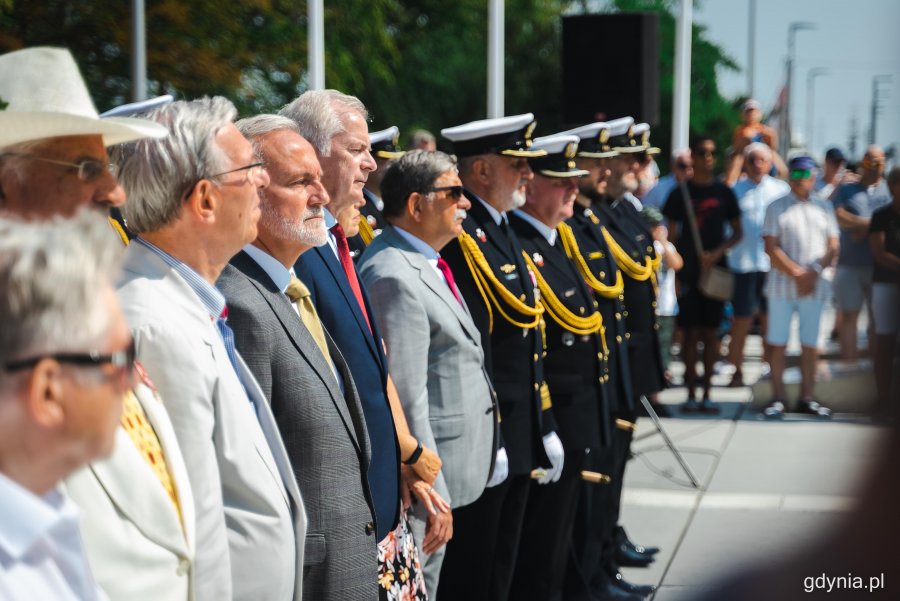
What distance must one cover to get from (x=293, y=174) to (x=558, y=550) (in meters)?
2.43

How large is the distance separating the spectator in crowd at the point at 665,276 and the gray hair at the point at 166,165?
4.89m

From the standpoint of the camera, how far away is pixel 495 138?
471 centimetres

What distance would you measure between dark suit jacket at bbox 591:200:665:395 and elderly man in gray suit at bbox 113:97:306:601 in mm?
3938

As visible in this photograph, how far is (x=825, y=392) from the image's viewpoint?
9875mm

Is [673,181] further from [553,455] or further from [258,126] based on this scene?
[258,126]

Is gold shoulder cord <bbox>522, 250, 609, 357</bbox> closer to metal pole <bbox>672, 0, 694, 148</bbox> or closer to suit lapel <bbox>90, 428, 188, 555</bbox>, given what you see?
suit lapel <bbox>90, 428, 188, 555</bbox>

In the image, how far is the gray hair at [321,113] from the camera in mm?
3568

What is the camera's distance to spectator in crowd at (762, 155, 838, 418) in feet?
33.5

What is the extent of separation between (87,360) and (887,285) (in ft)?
2.78

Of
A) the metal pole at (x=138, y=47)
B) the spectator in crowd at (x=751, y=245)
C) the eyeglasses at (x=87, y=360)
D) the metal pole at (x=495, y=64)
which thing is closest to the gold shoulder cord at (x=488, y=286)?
the eyeglasses at (x=87, y=360)

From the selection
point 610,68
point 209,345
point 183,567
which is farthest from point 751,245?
point 183,567

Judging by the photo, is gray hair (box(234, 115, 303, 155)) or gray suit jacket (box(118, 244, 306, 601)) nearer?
gray suit jacket (box(118, 244, 306, 601))

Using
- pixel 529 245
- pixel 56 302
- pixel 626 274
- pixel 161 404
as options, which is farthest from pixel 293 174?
pixel 626 274

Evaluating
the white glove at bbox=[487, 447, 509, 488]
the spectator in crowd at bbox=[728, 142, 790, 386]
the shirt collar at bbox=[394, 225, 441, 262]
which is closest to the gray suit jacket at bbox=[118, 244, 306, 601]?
the shirt collar at bbox=[394, 225, 441, 262]
